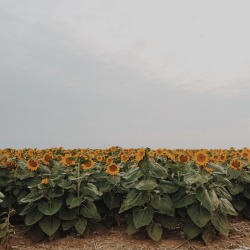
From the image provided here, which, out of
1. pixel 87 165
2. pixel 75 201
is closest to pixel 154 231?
pixel 75 201

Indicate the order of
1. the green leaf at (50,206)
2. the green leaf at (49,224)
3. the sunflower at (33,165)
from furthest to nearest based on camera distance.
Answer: the sunflower at (33,165) → the green leaf at (49,224) → the green leaf at (50,206)

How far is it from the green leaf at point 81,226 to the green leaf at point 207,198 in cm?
203

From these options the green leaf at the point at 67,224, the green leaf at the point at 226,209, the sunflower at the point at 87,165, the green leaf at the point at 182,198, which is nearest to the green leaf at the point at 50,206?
the green leaf at the point at 67,224

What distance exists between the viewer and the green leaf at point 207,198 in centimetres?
550

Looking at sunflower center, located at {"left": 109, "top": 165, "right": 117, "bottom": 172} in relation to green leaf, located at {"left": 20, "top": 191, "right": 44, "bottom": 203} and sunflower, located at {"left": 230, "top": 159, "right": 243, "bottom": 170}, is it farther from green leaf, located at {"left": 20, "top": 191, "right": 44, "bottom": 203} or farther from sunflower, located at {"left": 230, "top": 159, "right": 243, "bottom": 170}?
sunflower, located at {"left": 230, "top": 159, "right": 243, "bottom": 170}

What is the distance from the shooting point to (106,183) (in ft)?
21.5

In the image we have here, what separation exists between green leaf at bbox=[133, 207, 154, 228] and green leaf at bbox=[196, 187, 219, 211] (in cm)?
85

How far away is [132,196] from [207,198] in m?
1.22

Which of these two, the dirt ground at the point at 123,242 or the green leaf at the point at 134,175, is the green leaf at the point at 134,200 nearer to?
the green leaf at the point at 134,175

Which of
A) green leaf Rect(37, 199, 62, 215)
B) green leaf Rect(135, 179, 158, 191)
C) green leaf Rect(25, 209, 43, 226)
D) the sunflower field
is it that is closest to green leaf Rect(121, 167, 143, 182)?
the sunflower field

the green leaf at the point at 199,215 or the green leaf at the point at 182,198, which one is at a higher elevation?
the green leaf at the point at 182,198

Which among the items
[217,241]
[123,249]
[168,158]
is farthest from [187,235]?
[168,158]

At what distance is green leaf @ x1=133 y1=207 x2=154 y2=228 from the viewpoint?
19.0 ft

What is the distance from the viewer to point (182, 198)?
19.6ft
